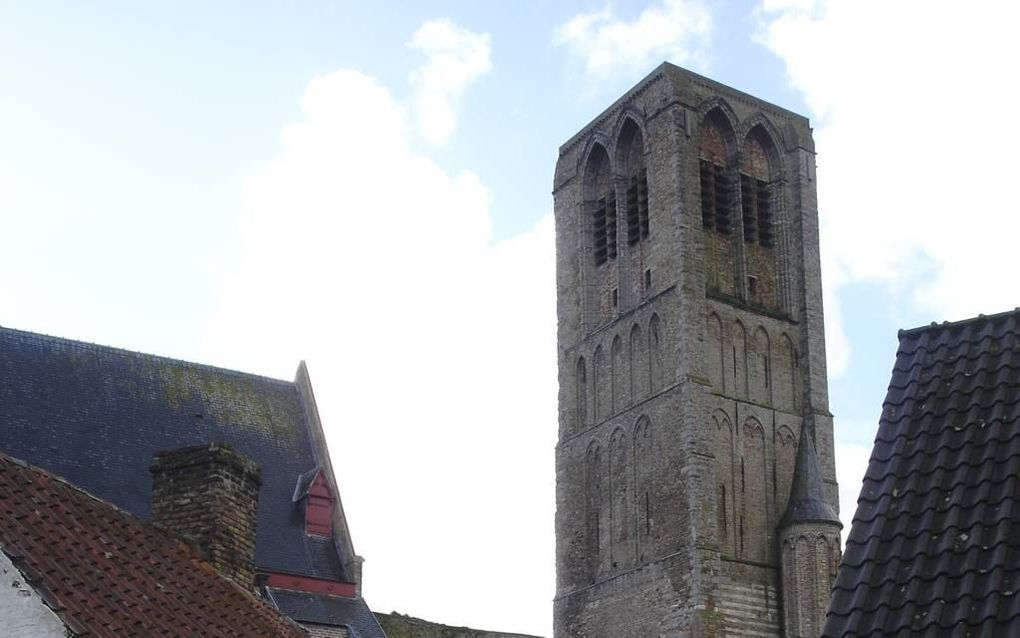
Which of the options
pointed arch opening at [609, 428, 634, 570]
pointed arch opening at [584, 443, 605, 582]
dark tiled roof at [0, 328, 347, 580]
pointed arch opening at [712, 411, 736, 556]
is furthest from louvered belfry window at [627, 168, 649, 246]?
dark tiled roof at [0, 328, 347, 580]

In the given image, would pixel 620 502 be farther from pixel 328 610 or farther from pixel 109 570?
pixel 109 570

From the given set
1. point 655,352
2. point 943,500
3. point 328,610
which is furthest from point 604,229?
point 943,500

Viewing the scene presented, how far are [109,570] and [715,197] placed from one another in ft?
125

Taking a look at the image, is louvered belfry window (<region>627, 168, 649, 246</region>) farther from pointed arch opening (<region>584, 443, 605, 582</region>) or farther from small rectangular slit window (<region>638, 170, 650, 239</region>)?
pointed arch opening (<region>584, 443, 605, 582</region>)

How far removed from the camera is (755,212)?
4816 cm

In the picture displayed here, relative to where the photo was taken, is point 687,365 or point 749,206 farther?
point 749,206

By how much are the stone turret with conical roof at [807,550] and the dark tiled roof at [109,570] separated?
3033 centimetres

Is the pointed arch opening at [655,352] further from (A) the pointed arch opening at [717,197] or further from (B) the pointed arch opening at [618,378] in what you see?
(A) the pointed arch opening at [717,197]

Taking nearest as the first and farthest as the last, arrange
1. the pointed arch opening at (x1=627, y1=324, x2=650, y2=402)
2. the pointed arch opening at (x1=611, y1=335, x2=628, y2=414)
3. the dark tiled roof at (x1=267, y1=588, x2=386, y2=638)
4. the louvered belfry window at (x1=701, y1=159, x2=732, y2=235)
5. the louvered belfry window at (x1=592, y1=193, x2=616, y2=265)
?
1. the dark tiled roof at (x1=267, y1=588, x2=386, y2=638)
2. the pointed arch opening at (x1=627, y1=324, x2=650, y2=402)
3. the pointed arch opening at (x1=611, y1=335, x2=628, y2=414)
4. the louvered belfry window at (x1=701, y1=159, x2=732, y2=235)
5. the louvered belfry window at (x1=592, y1=193, x2=616, y2=265)

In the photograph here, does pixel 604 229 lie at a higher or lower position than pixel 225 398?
higher

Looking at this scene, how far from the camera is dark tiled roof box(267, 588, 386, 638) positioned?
30469 millimetres

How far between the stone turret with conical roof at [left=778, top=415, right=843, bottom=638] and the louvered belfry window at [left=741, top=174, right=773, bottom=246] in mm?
7112

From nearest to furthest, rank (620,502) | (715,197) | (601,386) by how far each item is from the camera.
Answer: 1. (620,502)
2. (601,386)
3. (715,197)

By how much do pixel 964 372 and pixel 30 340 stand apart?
27395 millimetres
